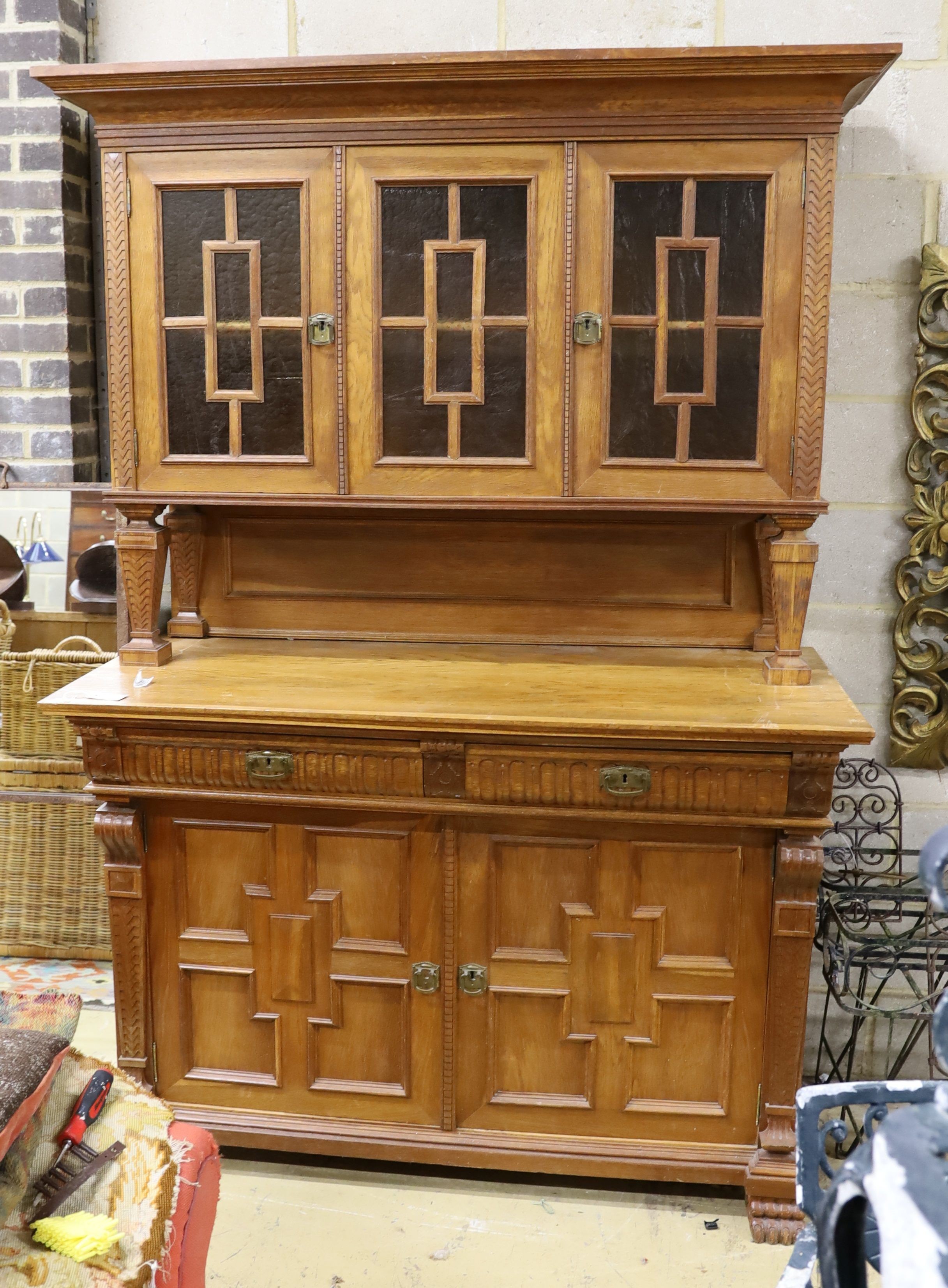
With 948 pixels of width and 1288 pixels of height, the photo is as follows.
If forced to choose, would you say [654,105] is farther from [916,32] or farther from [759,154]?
[916,32]

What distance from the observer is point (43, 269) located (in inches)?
122

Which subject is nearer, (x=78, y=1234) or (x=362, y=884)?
(x=78, y=1234)

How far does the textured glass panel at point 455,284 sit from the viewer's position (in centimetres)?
244

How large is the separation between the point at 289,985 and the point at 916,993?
1.44 meters

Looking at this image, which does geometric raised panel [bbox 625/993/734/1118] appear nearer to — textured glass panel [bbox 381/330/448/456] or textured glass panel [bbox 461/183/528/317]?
textured glass panel [bbox 381/330/448/456]

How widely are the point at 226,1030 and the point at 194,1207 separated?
1.05 meters

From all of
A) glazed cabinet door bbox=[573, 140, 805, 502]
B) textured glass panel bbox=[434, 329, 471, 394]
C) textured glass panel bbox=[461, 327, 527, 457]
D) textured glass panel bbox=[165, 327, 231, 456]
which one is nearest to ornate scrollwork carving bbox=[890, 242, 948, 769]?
glazed cabinet door bbox=[573, 140, 805, 502]

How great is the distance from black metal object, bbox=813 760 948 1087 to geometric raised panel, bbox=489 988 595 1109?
1.88ft

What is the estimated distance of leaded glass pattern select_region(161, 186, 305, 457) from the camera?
2.47 m

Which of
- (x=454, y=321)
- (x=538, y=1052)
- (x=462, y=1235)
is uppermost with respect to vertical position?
(x=454, y=321)

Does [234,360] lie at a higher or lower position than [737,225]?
lower

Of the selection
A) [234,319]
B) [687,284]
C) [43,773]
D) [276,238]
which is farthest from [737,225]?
[43,773]

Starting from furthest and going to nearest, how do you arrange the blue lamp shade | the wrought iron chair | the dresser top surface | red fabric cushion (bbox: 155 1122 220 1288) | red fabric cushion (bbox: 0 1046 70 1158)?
the blue lamp shade < the dresser top surface < red fabric cushion (bbox: 155 1122 220 1288) < red fabric cushion (bbox: 0 1046 70 1158) < the wrought iron chair

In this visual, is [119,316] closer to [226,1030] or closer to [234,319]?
[234,319]
